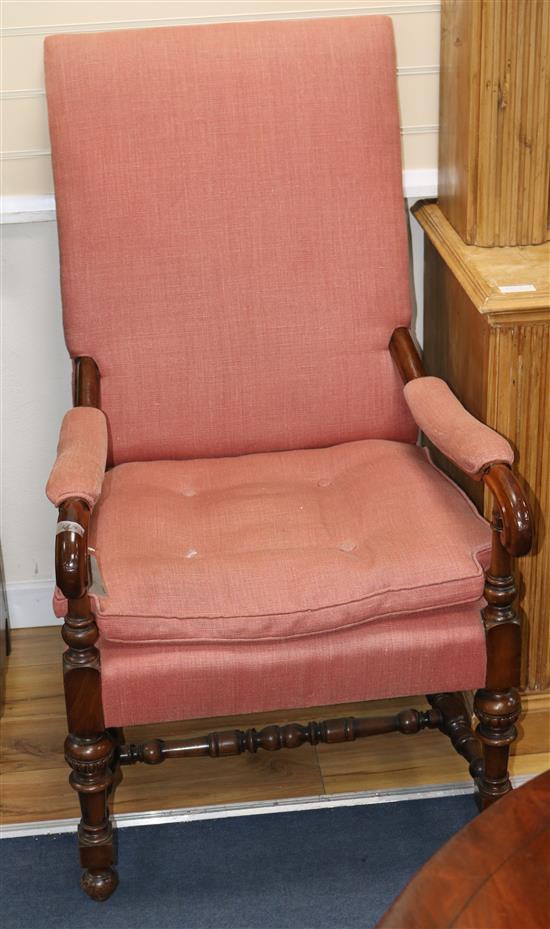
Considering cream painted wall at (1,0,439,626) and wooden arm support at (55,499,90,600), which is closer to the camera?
wooden arm support at (55,499,90,600)

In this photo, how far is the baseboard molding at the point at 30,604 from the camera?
2.77 m

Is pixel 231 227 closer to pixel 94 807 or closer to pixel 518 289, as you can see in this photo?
pixel 518 289

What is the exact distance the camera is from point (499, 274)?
6.95 feet

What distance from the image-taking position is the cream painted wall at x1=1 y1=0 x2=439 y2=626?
7.68ft

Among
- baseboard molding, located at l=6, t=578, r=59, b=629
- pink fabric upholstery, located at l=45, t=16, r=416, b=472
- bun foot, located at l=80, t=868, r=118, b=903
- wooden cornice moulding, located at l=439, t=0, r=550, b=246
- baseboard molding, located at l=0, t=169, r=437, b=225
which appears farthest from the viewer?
baseboard molding, located at l=6, t=578, r=59, b=629

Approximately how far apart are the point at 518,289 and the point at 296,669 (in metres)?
0.76

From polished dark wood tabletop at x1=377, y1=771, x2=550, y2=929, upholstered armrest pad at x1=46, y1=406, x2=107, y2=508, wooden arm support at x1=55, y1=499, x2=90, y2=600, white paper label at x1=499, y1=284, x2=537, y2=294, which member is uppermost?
white paper label at x1=499, y1=284, x2=537, y2=294

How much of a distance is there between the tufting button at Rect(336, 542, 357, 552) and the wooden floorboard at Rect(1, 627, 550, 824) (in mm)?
548

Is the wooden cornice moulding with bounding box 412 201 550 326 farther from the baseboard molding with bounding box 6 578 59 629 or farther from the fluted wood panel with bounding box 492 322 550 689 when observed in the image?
the baseboard molding with bounding box 6 578 59 629

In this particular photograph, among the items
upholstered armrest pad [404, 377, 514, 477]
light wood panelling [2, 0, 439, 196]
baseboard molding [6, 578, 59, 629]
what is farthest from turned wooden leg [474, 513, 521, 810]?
baseboard molding [6, 578, 59, 629]

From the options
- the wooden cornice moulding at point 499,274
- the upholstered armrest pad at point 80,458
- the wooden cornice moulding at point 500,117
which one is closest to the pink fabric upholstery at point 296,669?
the upholstered armrest pad at point 80,458

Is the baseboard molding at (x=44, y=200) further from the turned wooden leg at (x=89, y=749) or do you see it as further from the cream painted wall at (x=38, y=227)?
the turned wooden leg at (x=89, y=749)

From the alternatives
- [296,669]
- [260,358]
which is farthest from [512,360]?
[296,669]

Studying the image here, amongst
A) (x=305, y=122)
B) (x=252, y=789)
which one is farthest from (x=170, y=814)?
(x=305, y=122)
